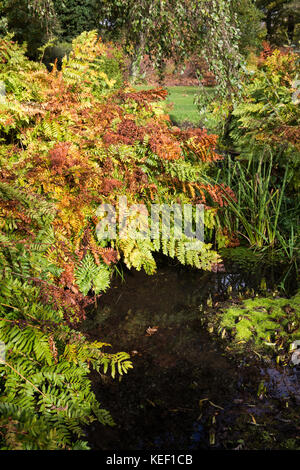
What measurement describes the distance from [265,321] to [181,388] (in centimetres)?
78

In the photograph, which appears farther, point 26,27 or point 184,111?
point 26,27

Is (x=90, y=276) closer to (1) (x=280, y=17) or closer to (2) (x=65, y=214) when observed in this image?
(2) (x=65, y=214)

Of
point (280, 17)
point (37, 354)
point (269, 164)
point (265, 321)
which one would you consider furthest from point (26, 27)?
point (280, 17)

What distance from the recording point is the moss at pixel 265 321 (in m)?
2.31

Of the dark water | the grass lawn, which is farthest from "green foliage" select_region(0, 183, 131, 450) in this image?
the grass lawn

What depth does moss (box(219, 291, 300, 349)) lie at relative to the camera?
231cm

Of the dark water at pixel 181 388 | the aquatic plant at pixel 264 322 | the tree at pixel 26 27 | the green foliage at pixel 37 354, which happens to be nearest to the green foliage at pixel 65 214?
the green foliage at pixel 37 354

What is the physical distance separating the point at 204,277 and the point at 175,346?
90 cm

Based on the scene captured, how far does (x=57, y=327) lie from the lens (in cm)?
182

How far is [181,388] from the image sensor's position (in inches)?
78.7

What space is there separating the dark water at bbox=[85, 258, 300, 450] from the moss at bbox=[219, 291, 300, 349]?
17 centimetres

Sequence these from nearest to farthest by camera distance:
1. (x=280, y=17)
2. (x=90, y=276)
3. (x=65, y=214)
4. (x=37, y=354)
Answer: (x=37, y=354)
(x=65, y=214)
(x=90, y=276)
(x=280, y=17)

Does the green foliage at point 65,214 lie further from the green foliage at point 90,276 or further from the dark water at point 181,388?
the dark water at point 181,388
